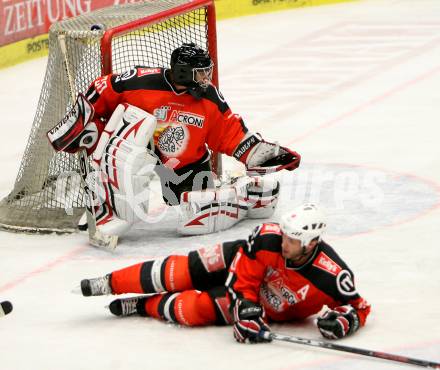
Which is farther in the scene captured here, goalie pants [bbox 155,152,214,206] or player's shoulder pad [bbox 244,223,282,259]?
goalie pants [bbox 155,152,214,206]

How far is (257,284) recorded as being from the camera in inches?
219

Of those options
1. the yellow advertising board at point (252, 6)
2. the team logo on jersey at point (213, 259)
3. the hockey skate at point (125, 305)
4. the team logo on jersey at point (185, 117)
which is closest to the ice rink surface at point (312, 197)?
the hockey skate at point (125, 305)

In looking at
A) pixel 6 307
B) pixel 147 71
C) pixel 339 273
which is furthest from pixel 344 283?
pixel 147 71

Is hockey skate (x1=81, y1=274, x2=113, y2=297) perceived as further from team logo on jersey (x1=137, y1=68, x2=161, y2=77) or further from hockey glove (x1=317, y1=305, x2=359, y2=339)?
team logo on jersey (x1=137, y1=68, x2=161, y2=77)

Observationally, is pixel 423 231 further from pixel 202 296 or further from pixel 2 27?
pixel 2 27

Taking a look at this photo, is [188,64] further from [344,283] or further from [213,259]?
[344,283]

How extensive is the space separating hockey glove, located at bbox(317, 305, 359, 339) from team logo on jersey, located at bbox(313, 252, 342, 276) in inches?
6.5

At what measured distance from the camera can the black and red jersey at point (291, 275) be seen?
18.1 feet

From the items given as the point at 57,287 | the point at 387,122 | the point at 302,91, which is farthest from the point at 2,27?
the point at 57,287

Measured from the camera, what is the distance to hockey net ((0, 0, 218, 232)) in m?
7.71

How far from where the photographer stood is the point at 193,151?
7668 mm

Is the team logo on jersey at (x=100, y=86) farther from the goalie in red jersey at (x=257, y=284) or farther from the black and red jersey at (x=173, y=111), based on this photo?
the goalie in red jersey at (x=257, y=284)

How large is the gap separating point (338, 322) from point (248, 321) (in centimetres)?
39

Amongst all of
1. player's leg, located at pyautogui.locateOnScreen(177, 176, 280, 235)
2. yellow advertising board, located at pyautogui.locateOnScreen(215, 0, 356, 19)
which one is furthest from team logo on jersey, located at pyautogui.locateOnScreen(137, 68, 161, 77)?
yellow advertising board, located at pyautogui.locateOnScreen(215, 0, 356, 19)
